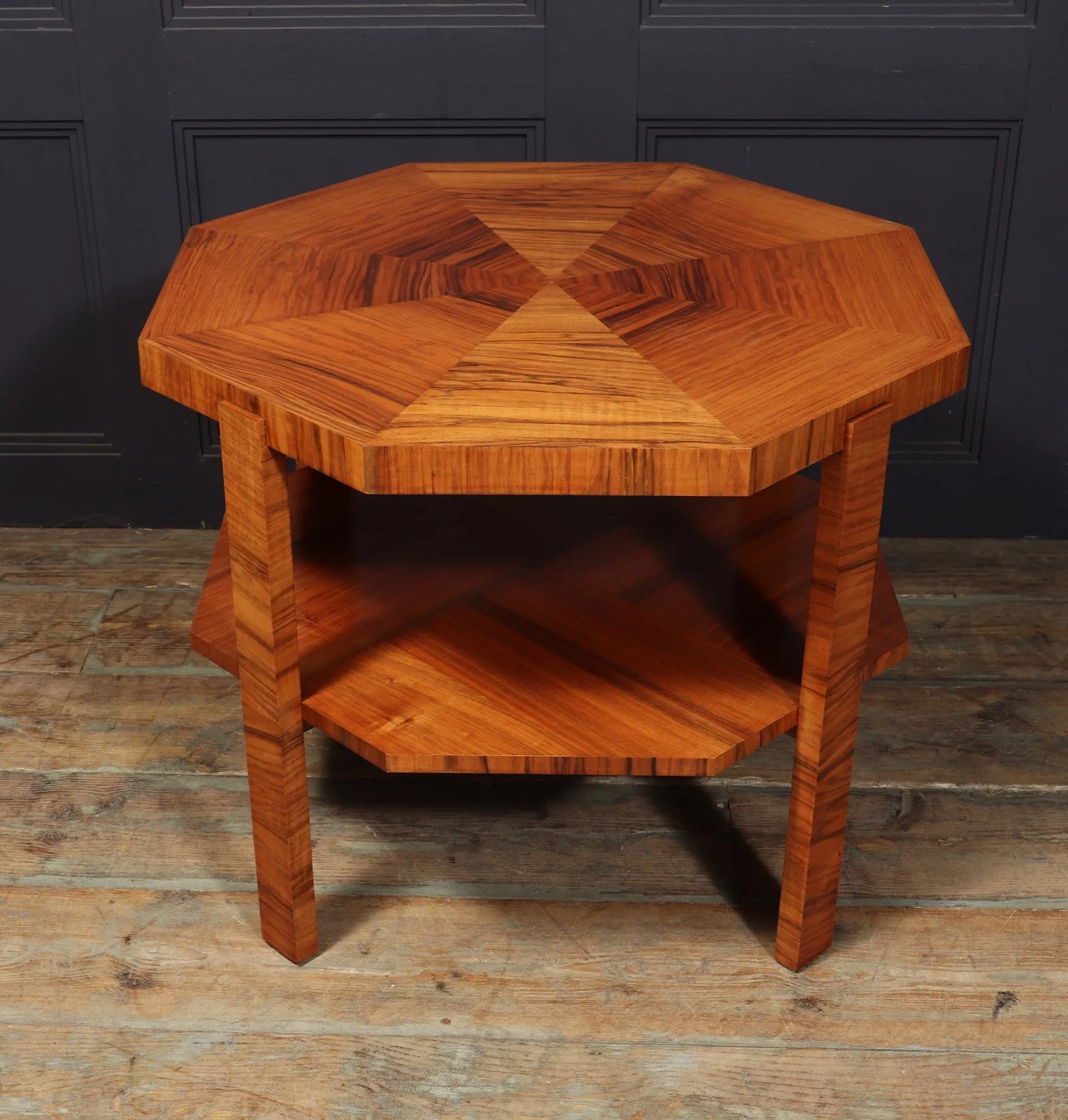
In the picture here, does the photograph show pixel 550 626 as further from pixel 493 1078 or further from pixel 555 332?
pixel 493 1078

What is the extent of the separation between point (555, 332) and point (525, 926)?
2.34 ft

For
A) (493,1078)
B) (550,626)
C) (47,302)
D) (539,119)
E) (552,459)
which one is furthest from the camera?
(47,302)

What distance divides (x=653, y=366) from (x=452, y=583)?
48 centimetres

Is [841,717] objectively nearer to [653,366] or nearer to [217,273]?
[653,366]

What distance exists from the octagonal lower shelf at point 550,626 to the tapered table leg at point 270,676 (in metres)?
0.05

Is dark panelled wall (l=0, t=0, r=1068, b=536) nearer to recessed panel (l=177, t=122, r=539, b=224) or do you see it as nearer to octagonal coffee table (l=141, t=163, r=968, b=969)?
recessed panel (l=177, t=122, r=539, b=224)

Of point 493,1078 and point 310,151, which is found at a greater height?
point 310,151

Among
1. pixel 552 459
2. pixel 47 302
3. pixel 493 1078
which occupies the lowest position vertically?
pixel 493 1078

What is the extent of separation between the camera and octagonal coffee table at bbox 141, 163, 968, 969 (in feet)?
3.93

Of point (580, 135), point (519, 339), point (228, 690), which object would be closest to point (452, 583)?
point (519, 339)

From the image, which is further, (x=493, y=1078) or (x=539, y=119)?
(x=539, y=119)

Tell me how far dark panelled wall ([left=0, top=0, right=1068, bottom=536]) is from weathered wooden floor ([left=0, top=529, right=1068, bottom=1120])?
581 millimetres

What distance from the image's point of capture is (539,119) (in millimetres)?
2156

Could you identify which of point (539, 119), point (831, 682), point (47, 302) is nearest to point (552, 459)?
point (831, 682)
